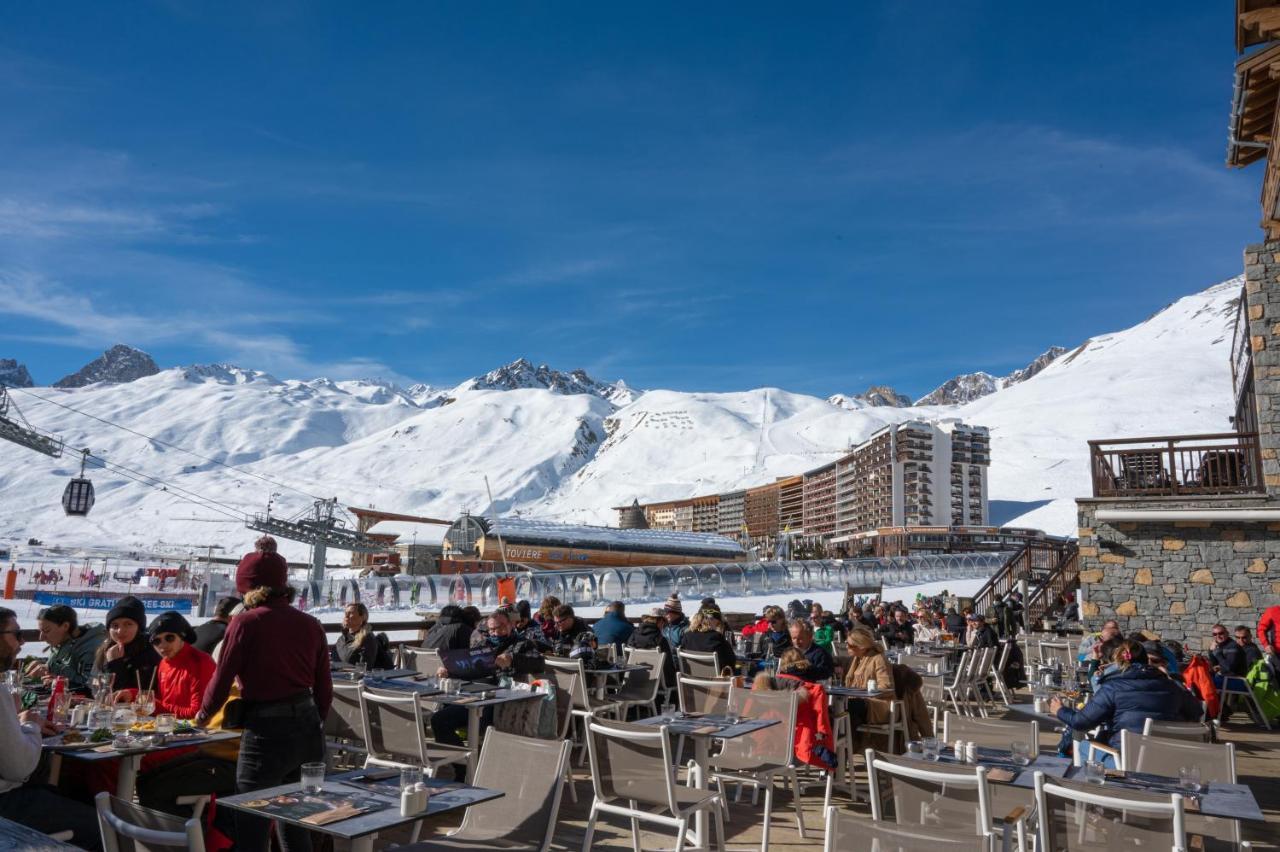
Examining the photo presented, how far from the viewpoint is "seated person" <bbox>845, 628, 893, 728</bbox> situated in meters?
6.31

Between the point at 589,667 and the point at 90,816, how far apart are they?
4.67 m

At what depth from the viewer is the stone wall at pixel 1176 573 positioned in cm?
1186

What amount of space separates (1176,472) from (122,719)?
531 inches

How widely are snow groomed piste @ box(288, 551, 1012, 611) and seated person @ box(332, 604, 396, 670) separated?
546 inches

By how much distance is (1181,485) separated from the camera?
12703mm

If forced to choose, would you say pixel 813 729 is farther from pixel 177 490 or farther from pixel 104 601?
pixel 177 490

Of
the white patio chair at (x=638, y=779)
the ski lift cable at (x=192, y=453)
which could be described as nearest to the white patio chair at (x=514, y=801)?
the white patio chair at (x=638, y=779)

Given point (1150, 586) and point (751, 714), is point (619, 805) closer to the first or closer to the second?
point (751, 714)

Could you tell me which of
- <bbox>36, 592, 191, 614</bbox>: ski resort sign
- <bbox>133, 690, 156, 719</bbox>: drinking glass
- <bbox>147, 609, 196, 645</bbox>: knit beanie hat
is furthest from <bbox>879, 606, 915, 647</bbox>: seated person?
<bbox>36, 592, 191, 614</bbox>: ski resort sign

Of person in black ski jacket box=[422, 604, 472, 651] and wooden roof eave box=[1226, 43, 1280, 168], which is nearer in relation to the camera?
person in black ski jacket box=[422, 604, 472, 651]

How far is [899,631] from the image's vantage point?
1292 centimetres

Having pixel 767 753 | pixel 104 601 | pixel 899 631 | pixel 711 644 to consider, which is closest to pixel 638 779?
pixel 767 753

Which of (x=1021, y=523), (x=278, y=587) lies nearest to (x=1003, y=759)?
(x=278, y=587)

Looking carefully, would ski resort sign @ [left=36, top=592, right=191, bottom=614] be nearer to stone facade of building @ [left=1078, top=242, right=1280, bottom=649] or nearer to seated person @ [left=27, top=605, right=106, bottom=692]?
seated person @ [left=27, top=605, right=106, bottom=692]
